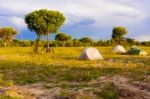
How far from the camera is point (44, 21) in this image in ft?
185

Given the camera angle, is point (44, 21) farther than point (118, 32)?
No

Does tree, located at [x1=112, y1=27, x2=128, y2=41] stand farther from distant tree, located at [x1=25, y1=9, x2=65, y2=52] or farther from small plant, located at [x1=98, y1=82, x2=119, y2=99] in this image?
small plant, located at [x1=98, y1=82, x2=119, y2=99]

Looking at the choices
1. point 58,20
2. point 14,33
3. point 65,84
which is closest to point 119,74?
point 65,84

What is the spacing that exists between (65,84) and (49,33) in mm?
37325

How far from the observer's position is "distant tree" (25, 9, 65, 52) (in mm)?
56094

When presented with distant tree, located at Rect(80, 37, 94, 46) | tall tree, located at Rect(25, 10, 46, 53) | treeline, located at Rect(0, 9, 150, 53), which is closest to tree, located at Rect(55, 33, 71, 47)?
treeline, located at Rect(0, 9, 150, 53)

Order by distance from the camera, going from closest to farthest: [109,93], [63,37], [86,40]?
[109,93]
[63,37]
[86,40]

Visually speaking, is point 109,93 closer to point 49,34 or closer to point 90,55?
point 90,55

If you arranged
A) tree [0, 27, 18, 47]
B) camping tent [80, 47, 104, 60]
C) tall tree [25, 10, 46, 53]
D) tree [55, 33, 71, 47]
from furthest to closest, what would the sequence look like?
1. tree [0, 27, 18, 47]
2. tree [55, 33, 71, 47]
3. tall tree [25, 10, 46, 53]
4. camping tent [80, 47, 104, 60]

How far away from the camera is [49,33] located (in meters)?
57.7

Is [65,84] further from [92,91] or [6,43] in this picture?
[6,43]

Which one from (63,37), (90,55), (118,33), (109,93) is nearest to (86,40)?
(63,37)

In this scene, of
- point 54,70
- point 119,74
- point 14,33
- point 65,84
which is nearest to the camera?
point 65,84

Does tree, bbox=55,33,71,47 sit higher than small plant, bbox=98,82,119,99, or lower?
higher
